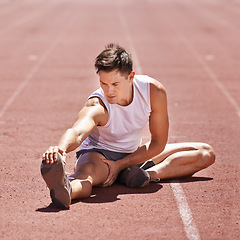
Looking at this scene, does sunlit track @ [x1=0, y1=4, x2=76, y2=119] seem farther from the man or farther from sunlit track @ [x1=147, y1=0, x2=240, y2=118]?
the man

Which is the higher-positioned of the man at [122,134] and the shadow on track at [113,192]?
the man at [122,134]

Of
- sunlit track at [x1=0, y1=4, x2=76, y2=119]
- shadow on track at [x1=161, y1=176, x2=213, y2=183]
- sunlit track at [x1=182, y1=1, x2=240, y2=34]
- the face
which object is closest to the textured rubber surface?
shadow on track at [x1=161, y1=176, x2=213, y2=183]

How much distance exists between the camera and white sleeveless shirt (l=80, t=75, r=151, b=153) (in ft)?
18.8

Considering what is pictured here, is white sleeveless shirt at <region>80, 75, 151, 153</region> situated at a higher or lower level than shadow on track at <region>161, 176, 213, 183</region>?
higher

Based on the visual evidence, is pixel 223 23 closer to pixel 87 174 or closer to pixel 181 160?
pixel 181 160

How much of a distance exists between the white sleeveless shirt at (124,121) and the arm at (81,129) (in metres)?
0.09

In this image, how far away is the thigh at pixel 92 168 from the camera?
5613mm

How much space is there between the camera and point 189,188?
594 centimetres

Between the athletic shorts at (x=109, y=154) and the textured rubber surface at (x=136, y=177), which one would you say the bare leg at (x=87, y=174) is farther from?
the textured rubber surface at (x=136, y=177)

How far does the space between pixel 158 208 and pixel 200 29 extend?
2213 cm

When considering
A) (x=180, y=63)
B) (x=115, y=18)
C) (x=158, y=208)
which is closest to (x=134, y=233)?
(x=158, y=208)

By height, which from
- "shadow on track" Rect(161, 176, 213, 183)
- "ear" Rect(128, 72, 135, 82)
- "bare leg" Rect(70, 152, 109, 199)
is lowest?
"shadow on track" Rect(161, 176, 213, 183)

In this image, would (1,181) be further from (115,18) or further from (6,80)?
(115,18)

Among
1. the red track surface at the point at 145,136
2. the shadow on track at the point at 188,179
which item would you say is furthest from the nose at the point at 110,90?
the shadow on track at the point at 188,179
